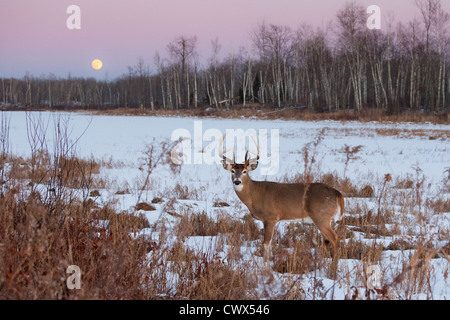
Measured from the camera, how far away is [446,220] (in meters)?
7.17

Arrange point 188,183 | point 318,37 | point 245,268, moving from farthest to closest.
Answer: point 318,37 < point 188,183 < point 245,268

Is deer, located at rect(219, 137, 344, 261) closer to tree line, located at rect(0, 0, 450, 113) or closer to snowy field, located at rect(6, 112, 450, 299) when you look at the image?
snowy field, located at rect(6, 112, 450, 299)

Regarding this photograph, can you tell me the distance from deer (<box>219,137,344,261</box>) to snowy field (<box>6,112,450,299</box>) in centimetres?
33

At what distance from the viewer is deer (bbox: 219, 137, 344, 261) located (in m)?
5.58

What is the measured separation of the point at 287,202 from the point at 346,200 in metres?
3.00

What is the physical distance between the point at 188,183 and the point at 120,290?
7274 mm

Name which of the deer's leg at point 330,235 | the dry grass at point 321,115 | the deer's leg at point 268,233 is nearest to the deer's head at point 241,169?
the deer's leg at point 268,233

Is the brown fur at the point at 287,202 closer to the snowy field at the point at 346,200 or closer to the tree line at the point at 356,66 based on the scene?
the snowy field at the point at 346,200

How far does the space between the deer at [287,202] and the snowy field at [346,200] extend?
1.10 feet

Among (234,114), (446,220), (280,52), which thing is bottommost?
(446,220)

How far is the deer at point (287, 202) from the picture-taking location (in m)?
5.58

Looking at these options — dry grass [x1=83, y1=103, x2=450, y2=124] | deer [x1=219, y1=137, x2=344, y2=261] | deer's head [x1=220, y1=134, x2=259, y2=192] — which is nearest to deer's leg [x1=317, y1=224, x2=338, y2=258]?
deer [x1=219, y1=137, x2=344, y2=261]
